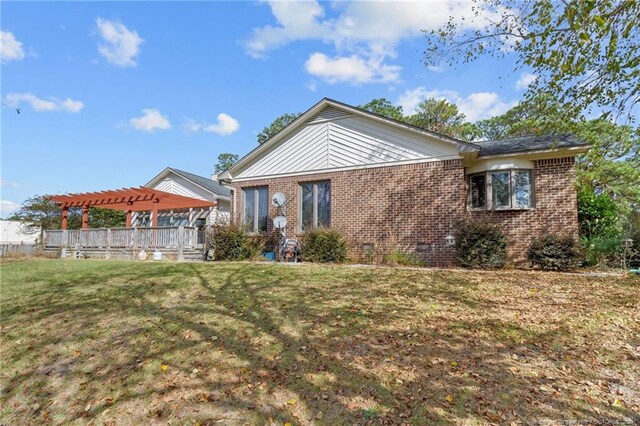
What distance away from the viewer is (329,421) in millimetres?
2932

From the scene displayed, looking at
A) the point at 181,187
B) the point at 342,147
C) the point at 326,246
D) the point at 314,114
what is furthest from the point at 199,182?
the point at 326,246

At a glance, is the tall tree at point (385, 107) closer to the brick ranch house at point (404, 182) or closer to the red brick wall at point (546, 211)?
the brick ranch house at point (404, 182)

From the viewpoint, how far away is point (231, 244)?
41.5 ft

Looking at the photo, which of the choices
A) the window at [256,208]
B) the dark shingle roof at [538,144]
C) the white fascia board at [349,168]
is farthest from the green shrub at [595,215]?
the window at [256,208]

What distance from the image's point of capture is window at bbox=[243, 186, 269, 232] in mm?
14062

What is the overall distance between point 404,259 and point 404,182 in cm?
257

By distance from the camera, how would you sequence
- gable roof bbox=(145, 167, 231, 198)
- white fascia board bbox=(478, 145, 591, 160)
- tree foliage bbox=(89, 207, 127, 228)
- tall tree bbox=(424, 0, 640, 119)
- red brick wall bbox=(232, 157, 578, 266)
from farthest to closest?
tree foliage bbox=(89, 207, 127, 228) → gable roof bbox=(145, 167, 231, 198) → red brick wall bbox=(232, 157, 578, 266) → white fascia board bbox=(478, 145, 591, 160) → tall tree bbox=(424, 0, 640, 119)

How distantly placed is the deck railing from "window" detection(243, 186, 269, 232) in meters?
2.40

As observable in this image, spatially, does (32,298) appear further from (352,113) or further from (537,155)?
(537,155)

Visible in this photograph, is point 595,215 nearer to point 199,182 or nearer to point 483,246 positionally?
point 483,246

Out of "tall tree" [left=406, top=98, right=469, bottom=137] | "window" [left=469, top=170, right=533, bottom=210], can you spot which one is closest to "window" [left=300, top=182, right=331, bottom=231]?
"window" [left=469, top=170, right=533, bottom=210]

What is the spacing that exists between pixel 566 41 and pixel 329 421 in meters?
8.61

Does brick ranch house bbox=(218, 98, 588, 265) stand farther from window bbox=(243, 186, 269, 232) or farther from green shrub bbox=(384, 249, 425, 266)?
green shrub bbox=(384, 249, 425, 266)

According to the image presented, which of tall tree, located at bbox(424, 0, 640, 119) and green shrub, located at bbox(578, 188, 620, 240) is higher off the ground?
tall tree, located at bbox(424, 0, 640, 119)
